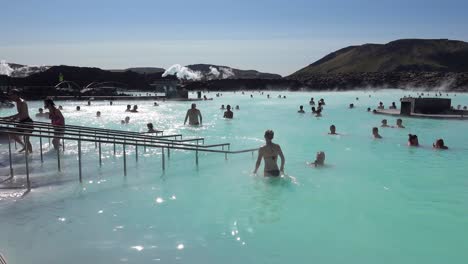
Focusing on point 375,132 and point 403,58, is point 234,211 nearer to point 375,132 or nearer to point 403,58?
point 375,132

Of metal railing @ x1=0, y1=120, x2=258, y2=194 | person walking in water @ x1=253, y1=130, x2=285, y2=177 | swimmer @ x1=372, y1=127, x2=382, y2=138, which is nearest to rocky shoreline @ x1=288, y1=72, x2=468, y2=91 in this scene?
swimmer @ x1=372, y1=127, x2=382, y2=138

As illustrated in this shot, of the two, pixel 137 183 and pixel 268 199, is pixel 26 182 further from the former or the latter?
pixel 268 199

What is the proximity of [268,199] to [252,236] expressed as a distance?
5.55 feet

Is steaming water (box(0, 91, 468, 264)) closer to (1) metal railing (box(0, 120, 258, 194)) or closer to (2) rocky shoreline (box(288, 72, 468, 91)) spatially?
(1) metal railing (box(0, 120, 258, 194))

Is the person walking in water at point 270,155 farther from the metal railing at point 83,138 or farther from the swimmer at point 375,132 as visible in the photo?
the swimmer at point 375,132

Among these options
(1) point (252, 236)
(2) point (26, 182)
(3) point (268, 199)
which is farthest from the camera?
(2) point (26, 182)

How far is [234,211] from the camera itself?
6727 mm

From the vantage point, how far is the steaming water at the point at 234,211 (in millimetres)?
5155

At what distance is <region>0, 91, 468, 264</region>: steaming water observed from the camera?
5.16m

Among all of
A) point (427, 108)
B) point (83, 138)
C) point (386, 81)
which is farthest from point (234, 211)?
point (386, 81)

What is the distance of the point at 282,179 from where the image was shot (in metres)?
8.38

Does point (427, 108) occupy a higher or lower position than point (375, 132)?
higher

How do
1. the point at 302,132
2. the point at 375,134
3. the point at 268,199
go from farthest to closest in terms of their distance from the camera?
the point at 302,132
the point at 375,134
the point at 268,199

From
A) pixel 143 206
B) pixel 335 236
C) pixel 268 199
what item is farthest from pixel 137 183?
pixel 335 236
